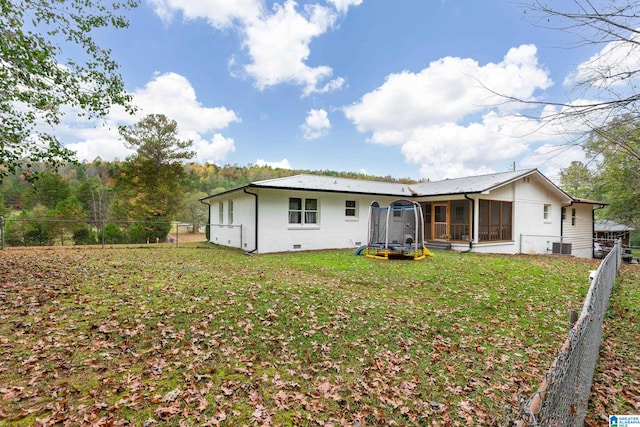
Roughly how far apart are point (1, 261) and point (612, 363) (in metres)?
13.0

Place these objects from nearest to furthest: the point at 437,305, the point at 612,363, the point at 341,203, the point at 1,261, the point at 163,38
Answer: the point at 612,363 < the point at 437,305 < the point at 1,261 < the point at 163,38 < the point at 341,203

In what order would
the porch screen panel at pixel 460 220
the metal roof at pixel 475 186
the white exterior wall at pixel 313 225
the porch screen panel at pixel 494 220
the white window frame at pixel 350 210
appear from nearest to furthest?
1. the white exterior wall at pixel 313 225
2. the metal roof at pixel 475 186
3. the white window frame at pixel 350 210
4. the porch screen panel at pixel 494 220
5. the porch screen panel at pixel 460 220

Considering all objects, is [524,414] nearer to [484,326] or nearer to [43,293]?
[484,326]

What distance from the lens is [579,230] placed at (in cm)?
2033

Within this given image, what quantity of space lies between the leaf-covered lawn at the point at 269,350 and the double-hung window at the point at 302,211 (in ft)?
22.6

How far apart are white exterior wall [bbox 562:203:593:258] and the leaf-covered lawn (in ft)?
51.7

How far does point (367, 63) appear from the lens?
56.5ft

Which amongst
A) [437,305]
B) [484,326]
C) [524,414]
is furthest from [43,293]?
[484,326]

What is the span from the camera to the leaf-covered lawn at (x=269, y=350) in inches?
107

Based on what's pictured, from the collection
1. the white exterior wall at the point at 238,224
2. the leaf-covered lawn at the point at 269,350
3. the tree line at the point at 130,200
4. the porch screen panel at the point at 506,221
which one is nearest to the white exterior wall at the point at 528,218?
the porch screen panel at the point at 506,221

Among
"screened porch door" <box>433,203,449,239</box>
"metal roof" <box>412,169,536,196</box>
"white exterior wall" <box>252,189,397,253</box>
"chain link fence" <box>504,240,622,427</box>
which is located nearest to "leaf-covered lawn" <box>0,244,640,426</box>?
"chain link fence" <box>504,240,622,427</box>

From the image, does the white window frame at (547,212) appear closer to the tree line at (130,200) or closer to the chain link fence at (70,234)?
the tree line at (130,200)

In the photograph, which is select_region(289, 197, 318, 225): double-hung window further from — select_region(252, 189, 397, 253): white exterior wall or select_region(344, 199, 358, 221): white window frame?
select_region(344, 199, 358, 221): white window frame

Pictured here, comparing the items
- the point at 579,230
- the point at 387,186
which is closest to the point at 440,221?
the point at 387,186
